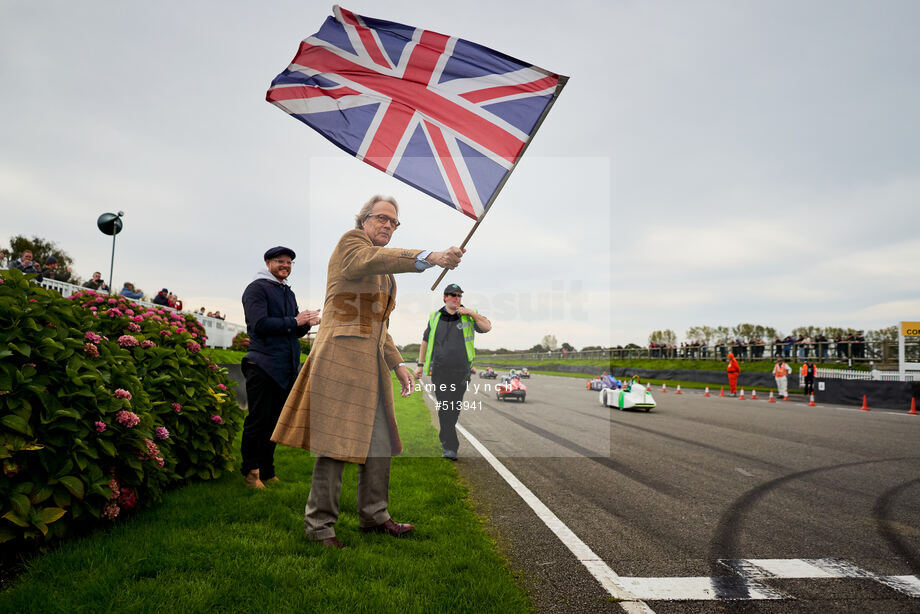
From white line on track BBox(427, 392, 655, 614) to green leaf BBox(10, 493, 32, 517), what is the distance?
3.14 m

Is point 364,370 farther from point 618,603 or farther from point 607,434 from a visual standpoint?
point 607,434

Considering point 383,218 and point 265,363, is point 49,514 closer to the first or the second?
point 265,363

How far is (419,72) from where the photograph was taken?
14.0ft

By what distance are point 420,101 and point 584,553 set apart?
3721mm

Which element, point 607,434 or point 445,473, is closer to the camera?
point 445,473

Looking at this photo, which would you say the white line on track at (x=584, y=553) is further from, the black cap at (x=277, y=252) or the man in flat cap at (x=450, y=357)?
the black cap at (x=277, y=252)

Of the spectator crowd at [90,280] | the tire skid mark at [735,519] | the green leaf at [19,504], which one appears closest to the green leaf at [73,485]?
the green leaf at [19,504]

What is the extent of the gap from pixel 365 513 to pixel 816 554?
3.10m

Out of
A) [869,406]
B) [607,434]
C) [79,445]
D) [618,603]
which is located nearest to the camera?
[618,603]

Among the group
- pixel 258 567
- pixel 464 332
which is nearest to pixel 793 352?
pixel 464 332

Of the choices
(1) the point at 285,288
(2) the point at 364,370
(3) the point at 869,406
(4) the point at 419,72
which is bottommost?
(3) the point at 869,406

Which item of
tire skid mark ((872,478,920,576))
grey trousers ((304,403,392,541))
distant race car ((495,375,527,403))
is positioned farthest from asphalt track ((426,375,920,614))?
distant race car ((495,375,527,403))

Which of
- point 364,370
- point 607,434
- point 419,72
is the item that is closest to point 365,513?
point 364,370

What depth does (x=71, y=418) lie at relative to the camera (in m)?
2.97
